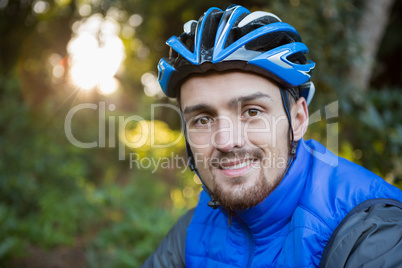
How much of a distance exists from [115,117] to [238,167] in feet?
24.9

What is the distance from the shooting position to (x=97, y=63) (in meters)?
5.88

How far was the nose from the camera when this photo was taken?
1.78 metres

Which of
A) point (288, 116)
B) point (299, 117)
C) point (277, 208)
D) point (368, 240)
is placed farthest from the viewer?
point (299, 117)

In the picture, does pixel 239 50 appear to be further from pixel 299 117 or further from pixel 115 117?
pixel 115 117

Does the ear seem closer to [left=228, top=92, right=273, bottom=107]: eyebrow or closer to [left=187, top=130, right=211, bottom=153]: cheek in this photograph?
[left=228, top=92, right=273, bottom=107]: eyebrow

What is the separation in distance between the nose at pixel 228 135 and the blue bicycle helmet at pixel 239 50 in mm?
292

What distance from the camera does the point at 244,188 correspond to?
5.86 ft

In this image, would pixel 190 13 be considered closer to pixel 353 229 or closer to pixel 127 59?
pixel 127 59

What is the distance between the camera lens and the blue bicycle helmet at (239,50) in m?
1.82

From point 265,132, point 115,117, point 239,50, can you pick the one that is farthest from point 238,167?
point 115,117

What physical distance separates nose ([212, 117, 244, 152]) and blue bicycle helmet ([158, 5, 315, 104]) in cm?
29

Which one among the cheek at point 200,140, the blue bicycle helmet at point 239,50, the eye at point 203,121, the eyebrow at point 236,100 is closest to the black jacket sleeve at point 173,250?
the cheek at point 200,140

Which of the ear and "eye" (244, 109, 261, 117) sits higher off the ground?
"eye" (244, 109, 261, 117)

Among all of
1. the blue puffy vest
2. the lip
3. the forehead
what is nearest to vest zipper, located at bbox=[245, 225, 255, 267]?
the blue puffy vest
